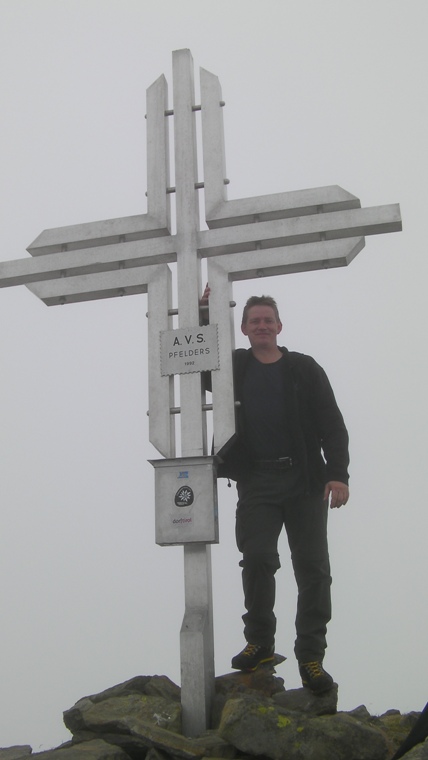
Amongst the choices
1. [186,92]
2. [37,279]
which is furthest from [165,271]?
[186,92]

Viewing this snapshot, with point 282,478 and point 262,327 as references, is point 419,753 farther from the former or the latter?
point 262,327

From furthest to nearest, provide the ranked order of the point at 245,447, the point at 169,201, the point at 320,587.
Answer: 1. the point at 169,201
2. the point at 245,447
3. the point at 320,587

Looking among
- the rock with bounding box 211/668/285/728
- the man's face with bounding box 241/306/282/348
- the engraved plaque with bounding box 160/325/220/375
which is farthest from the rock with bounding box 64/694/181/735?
the man's face with bounding box 241/306/282/348

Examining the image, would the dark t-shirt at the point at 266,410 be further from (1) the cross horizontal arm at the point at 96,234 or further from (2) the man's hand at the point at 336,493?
(1) the cross horizontal arm at the point at 96,234

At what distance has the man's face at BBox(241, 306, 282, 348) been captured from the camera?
5.96 metres

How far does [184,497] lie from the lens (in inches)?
212

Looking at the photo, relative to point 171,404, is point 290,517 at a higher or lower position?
lower

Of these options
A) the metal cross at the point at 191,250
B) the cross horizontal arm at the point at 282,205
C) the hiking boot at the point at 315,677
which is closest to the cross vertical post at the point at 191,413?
the metal cross at the point at 191,250

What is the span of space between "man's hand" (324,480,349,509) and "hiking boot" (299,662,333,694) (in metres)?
0.98

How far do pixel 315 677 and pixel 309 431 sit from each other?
1.56 m

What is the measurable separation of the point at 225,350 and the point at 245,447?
0.66 meters

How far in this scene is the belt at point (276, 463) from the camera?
18.4ft

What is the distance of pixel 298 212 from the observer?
5.95 meters

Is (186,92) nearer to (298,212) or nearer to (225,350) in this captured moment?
(298,212)
